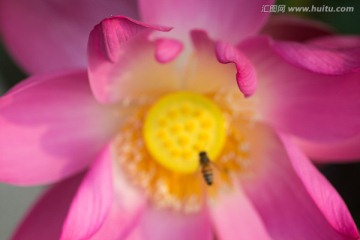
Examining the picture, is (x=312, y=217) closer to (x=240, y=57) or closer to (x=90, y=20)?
(x=240, y=57)

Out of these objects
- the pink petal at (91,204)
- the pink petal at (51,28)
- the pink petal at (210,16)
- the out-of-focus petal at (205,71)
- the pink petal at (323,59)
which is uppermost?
the pink petal at (51,28)

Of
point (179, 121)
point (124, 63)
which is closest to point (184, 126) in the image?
point (179, 121)

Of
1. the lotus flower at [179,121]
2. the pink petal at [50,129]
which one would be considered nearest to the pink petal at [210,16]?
the lotus flower at [179,121]

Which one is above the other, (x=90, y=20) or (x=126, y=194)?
(x=90, y=20)

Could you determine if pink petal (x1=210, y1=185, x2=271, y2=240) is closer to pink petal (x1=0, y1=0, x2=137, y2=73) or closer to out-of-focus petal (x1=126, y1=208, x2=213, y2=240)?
out-of-focus petal (x1=126, y1=208, x2=213, y2=240)

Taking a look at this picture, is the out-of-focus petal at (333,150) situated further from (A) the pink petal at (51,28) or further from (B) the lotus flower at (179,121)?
(A) the pink petal at (51,28)

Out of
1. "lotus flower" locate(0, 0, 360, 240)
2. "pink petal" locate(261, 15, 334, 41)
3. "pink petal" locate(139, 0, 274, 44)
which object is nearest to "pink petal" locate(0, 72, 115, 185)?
"lotus flower" locate(0, 0, 360, 240)

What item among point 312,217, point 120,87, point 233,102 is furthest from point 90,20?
point 312,217
